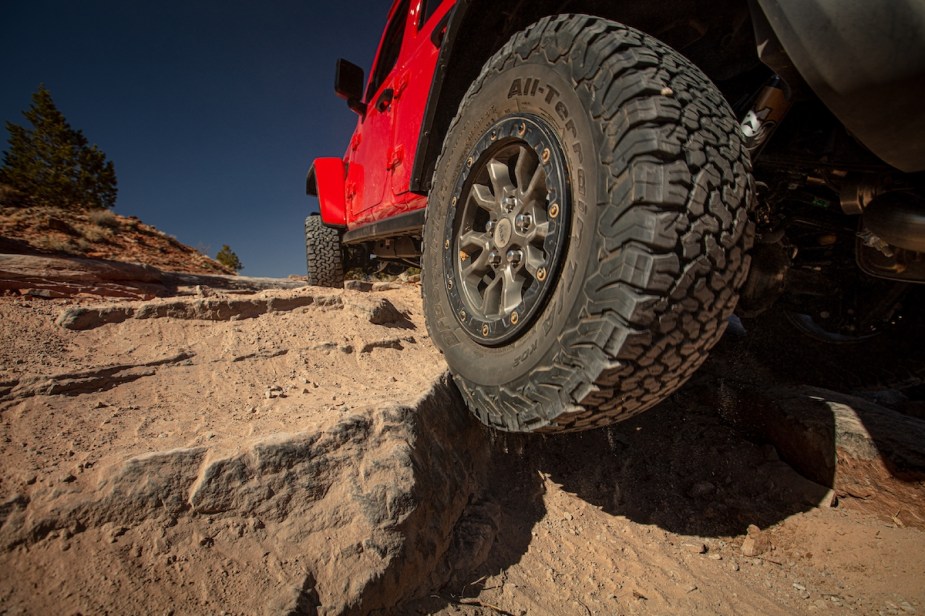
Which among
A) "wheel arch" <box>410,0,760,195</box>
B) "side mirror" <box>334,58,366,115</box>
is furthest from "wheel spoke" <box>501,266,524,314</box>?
"side mirror" <box>334,58,366,115</box>

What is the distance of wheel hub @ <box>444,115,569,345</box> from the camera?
1.34 meters

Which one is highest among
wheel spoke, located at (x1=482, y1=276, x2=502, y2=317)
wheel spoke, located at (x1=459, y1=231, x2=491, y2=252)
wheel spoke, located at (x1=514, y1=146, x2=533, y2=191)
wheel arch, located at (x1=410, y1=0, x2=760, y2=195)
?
wheel arch, located at (x1=410, y1=0, x2=760, y2=195)

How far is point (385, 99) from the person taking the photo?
10.3 ft

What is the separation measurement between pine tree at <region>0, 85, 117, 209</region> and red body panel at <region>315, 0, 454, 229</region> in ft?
66.1

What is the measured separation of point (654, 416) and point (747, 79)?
176cm

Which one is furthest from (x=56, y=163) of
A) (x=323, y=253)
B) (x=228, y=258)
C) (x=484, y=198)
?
(x=484, y=198)

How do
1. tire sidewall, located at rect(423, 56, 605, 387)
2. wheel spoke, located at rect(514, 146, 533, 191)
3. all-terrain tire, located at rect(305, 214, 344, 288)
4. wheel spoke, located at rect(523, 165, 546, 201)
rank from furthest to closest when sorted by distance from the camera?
all-terrain tire, located at rect(305, 214, 344, 288)
wheel spoke, located at rect(514, 146, 533, 191)
wheel spoke, located at rect(523, 165, 546, 201)
tire sidewall, located at rect(423, 56, 605, 387)

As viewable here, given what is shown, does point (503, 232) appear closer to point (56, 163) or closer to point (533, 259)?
point (533, 259)

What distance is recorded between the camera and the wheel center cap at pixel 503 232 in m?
1.58

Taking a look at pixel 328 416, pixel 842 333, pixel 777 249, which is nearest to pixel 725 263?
pixel 777 249

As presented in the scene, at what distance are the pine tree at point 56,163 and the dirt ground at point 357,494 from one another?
71.6 feet

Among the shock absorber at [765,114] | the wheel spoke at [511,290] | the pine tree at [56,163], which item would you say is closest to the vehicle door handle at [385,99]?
the wheel spoke at [511,290]

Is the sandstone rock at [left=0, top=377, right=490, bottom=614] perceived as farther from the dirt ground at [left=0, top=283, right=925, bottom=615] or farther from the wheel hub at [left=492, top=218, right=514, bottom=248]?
the wheel hub at [left=492, top=218, right=514, bottom=248]

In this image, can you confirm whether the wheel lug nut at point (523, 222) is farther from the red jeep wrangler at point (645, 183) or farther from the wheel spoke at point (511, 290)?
the wheel spoke at point (511, 290)
